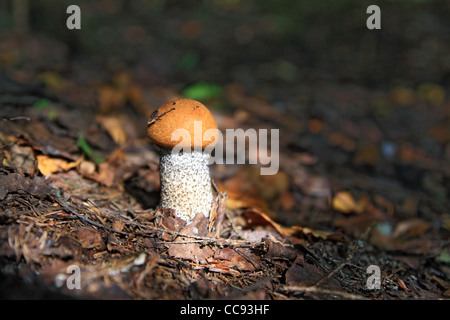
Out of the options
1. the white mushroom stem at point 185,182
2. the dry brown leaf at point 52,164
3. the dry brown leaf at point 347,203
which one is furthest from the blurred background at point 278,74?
the white mushroom stem at point 185,182

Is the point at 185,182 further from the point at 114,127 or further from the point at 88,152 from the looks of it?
the point at 114,127

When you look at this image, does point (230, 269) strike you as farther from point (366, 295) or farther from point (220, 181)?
point (220, 181)

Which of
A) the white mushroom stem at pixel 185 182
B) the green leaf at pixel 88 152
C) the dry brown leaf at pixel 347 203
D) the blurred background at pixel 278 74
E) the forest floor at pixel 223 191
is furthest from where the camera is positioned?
the blurred background at pixel 278 74

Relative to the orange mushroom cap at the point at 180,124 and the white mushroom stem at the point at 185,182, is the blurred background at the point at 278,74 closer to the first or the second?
the white mushroom stem at the point at 185,182

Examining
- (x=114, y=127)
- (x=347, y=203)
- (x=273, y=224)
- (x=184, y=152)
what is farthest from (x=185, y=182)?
(x=347, y=203)

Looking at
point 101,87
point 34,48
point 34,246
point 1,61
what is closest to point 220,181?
point 34,246

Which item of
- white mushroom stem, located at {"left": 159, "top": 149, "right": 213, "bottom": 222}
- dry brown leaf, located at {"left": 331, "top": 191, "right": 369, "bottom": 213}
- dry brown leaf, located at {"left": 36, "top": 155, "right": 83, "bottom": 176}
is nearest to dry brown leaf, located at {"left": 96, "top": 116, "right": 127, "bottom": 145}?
dry brown leaf, located at {"left": 36, "top": 155, "right": 83, "bottom": 176}
